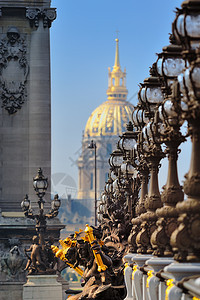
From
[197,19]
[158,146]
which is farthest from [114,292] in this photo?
→ [197,19]

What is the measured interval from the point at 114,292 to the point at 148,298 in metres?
4.55

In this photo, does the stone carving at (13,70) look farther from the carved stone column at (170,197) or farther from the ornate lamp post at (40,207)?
the carved stone column at (170,197)

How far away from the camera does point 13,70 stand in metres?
56.3

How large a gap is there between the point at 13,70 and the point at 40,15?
2918 millimetres

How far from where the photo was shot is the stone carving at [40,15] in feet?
183

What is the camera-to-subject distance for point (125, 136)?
98.4 ft

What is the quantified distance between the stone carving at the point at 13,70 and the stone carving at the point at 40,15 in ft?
3.08

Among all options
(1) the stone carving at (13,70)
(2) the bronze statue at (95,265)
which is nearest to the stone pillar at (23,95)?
(1) the stone carving at (13,70)

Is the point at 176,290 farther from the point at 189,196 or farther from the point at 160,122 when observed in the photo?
the point at 160,122

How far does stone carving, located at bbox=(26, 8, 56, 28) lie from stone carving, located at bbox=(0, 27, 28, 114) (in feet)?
3.08

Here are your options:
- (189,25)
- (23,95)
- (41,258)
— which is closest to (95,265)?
(189,25)

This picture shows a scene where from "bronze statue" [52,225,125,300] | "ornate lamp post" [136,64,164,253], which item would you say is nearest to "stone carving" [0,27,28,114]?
"bronze statue" [52,225,125,300]

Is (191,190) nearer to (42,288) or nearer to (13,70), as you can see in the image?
(42,288)

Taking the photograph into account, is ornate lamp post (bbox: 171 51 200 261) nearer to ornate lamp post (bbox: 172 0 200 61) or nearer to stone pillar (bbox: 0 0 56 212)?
ornate lamp post (bbox: 172 0 200 61)
